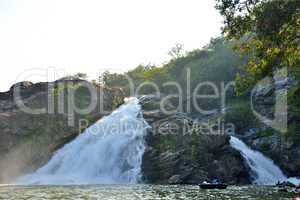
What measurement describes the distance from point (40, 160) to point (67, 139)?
5.36 m

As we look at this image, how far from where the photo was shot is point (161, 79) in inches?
4498

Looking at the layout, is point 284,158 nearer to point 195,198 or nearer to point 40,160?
point 195,198

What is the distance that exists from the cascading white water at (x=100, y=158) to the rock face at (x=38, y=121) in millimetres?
2206

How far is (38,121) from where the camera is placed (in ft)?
207

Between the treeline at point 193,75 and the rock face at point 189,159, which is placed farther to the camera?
the treeline at point 193,75

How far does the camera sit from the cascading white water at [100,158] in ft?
171

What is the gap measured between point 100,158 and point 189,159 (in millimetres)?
11205

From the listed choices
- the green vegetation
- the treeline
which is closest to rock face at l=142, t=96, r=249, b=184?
the green vegetation

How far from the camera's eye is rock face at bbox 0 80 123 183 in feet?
191

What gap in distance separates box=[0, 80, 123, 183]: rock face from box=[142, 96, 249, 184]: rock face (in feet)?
46.6

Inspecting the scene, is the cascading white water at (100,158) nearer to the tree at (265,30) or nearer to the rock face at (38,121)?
the rock face at (38,121)

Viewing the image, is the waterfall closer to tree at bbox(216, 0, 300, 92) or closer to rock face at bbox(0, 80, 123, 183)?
rock face at bbox(0, 80, 123, 183)

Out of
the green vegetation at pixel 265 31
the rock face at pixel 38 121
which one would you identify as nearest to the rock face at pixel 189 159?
the rock face at pixel 38 121

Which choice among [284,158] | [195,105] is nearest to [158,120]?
[284,158]
